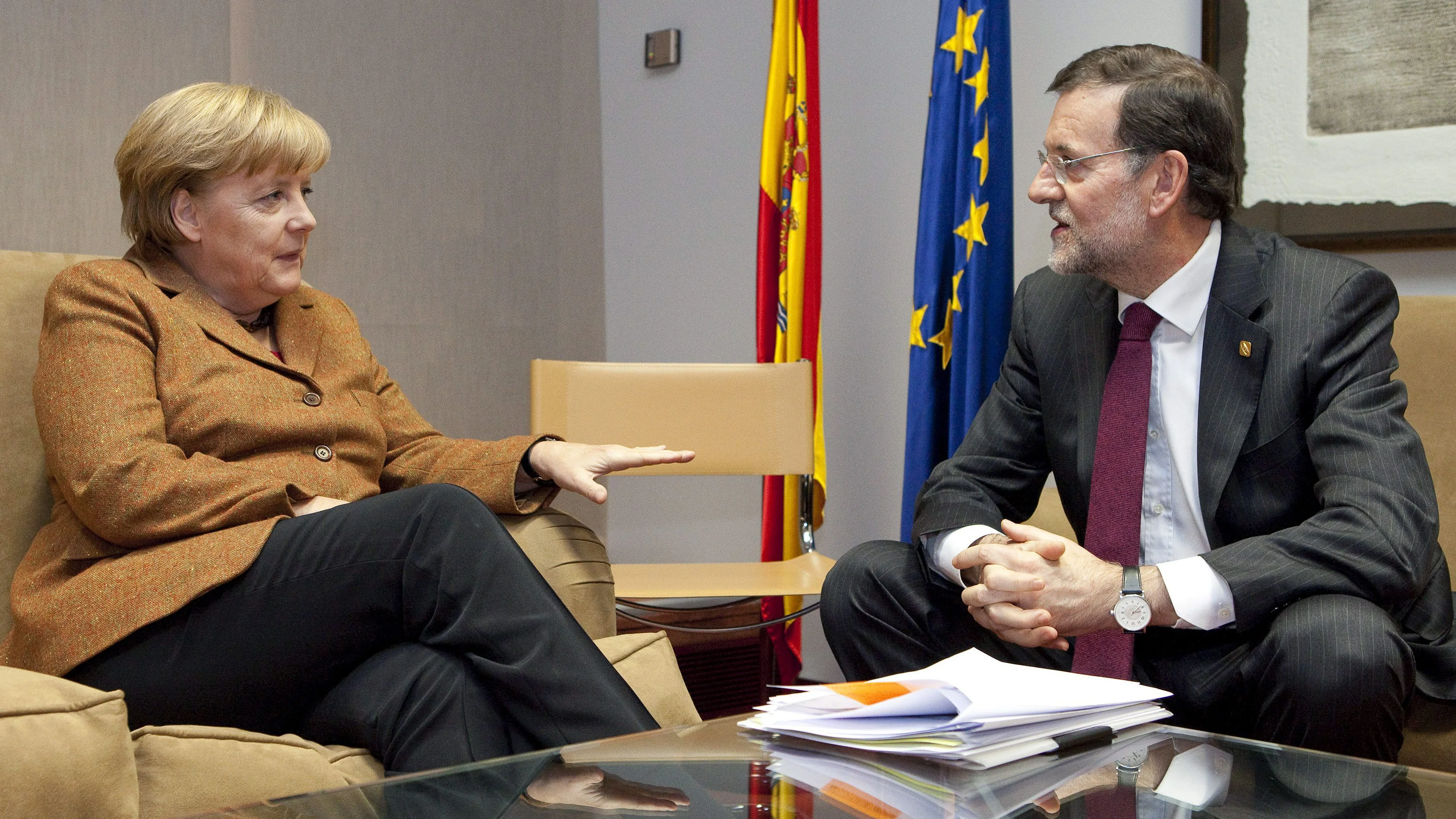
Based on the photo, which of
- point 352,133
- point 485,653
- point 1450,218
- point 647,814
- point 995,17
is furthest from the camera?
point 352,133

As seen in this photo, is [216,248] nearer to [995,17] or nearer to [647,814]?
[647,814]

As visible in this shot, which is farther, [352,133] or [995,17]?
[352,133]

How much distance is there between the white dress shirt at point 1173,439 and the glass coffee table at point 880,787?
2.04 ft

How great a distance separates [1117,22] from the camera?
288 centimetres

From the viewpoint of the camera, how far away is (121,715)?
1161mm

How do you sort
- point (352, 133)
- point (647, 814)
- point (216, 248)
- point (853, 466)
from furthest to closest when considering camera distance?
point (853, 466)
point (352, 133)
point (216, 248)
point (647, 814)

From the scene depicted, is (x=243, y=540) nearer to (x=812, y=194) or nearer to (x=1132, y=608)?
(x=1132, y=608)

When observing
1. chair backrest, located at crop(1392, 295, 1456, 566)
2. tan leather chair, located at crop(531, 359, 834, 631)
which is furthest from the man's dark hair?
tan leather chair, located at crop(531, 359, 834, 631)

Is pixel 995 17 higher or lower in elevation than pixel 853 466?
higher

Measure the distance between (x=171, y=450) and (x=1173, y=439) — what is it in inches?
54.7

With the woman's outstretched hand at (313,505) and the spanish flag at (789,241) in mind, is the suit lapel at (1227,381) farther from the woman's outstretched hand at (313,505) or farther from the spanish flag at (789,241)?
the spanish flag at (789,241)

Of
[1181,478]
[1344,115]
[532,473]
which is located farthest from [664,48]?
[1181,478]

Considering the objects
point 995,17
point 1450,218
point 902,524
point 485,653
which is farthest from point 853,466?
point 485,653

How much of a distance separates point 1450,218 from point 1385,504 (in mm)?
1160
